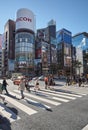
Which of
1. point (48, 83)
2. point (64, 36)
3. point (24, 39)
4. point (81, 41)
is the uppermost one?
point (64, 36)

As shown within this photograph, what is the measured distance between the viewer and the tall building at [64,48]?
3861 inches

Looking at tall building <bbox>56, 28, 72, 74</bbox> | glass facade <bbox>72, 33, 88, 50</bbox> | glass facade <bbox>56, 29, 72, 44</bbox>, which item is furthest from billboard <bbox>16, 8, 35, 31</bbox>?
glass facade <bbox>72, 33, 88, 50</bbox>

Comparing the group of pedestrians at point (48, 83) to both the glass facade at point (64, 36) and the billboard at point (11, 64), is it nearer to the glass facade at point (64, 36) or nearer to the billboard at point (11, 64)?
the billboard at point (11, 64)

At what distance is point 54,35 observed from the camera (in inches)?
4469

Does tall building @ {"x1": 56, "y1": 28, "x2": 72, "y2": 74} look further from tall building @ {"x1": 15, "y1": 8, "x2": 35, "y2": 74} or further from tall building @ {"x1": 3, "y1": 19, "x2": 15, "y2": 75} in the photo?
tall building @ {"x1": 3, "y1": 19, "x2": 15, "y2": 75}

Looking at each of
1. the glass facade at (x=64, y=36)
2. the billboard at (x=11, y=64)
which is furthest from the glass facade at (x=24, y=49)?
the glass facade at (x=64, y=36)

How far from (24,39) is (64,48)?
28.3m

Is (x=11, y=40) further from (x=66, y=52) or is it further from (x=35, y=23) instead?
(x=66, y=52)

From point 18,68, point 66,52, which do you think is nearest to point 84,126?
point 18,68

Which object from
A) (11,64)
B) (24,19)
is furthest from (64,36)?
(11,64)

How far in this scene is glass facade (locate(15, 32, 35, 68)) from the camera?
84.6 meters

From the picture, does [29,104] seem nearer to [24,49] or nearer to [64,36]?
[24,49]

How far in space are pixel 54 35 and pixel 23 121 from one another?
109 m

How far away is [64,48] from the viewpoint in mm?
103125
